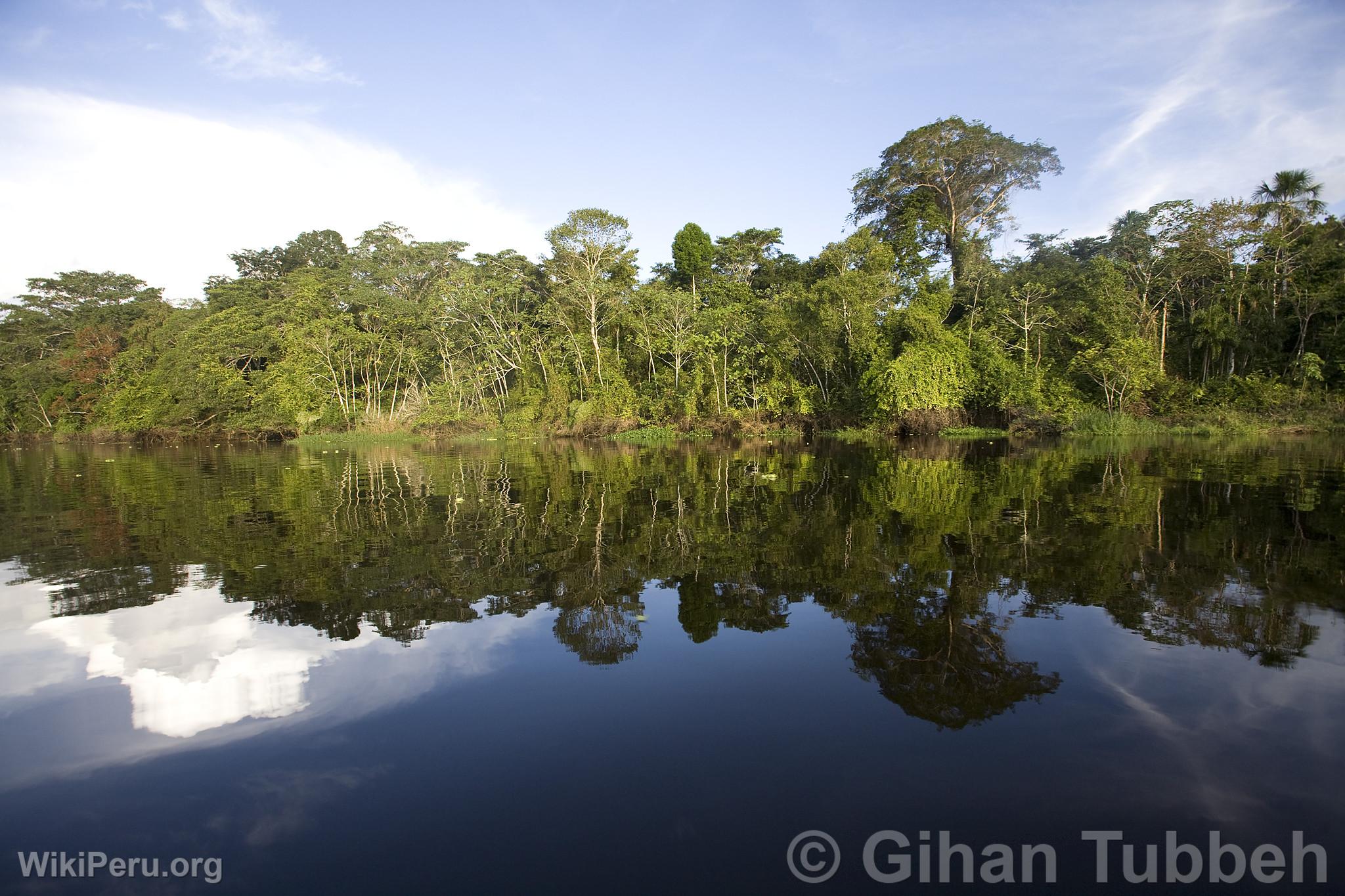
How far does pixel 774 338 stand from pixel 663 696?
2672 centimetres

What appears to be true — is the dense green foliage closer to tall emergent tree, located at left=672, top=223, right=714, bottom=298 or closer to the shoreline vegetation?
the shoreline vegetation

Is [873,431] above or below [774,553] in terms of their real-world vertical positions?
above

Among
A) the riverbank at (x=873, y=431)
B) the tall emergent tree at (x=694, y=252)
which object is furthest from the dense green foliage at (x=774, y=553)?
the tall emergent tree at (x=694, y=252)

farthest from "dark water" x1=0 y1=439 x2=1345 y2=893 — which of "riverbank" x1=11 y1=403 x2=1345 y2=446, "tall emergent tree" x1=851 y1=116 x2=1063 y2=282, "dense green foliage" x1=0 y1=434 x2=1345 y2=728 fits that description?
"tall emergent tree" x1=851 y1=116 x2=1063 y2=282

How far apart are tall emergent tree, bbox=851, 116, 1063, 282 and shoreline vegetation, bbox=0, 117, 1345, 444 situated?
0.11 meters

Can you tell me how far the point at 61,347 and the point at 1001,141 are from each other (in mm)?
61621

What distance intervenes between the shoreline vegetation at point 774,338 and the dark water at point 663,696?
19.3m

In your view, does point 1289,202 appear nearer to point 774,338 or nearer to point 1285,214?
point 1285,214

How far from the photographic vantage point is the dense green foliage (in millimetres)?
4992

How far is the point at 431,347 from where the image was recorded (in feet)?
122

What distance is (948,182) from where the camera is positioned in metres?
33.7

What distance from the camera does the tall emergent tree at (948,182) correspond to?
1261 inches

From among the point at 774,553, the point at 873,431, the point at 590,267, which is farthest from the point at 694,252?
the point at 774,553

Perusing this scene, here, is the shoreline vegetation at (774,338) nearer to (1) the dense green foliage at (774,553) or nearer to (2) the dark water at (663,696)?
(1) the dense green foliage at (774,553)
